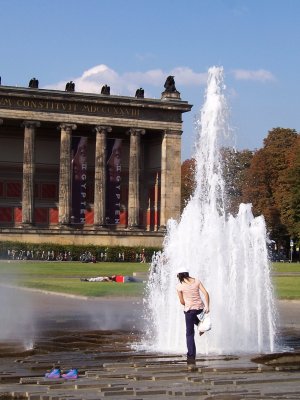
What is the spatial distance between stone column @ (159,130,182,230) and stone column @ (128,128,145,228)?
2.51 meters

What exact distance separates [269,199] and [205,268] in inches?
3632

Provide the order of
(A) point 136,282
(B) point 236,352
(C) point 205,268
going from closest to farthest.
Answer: (B) point 236,352
(C) point 205,268
(A) point 136,282

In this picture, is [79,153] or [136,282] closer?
[136,282]

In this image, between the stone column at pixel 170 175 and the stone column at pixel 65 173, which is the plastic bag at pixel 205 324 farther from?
the stone column at pixel 170 175

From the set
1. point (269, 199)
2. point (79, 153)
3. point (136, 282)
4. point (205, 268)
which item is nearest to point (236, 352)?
point (205, 268)

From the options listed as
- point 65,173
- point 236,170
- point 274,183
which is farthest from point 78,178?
point 236,170

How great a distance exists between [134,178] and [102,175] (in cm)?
355

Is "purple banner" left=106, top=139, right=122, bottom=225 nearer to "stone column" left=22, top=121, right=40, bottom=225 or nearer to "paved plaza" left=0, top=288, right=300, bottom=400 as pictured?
"stone column" left=22, top=121, right=40, bottom=225

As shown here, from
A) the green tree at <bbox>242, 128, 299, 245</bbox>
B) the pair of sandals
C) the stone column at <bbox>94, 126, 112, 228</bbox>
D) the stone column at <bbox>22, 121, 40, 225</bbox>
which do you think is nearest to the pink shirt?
the pair of sandals

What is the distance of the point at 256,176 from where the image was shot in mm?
114938

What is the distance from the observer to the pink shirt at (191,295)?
18.0 m

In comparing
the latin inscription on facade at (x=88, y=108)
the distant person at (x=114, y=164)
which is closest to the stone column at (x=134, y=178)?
the distant person at (x=114, y=164)

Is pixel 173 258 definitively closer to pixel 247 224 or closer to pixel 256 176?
pixel 247 224

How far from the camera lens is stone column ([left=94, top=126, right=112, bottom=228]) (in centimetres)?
9319
